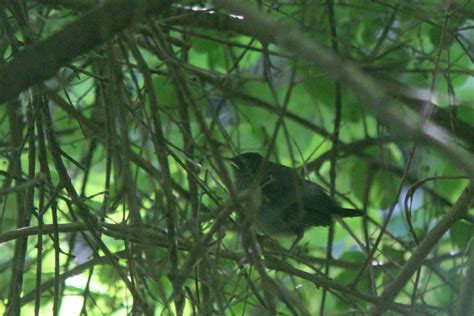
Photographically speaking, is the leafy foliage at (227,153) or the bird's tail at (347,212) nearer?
the leafy foliage at (227,153)

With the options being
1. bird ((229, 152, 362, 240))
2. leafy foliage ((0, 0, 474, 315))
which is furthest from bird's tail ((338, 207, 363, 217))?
leafy foliage ((0, 0, 474, 315))

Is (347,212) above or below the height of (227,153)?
below

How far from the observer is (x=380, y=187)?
417 cm

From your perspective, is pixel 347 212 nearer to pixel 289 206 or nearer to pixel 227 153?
pixel 289 206

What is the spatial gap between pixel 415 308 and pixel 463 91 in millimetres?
2486

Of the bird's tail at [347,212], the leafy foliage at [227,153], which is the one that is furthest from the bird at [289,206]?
the leafy foliage at [227,153]

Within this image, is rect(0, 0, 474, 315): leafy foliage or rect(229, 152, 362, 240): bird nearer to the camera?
rect(0, 0, 474, 315): leafy foliage

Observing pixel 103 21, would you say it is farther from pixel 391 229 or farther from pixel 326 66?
pixel 391 229

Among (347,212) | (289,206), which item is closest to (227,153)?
(289,206)

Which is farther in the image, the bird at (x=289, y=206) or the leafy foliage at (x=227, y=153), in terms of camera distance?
the bird at (x=289, y=206)

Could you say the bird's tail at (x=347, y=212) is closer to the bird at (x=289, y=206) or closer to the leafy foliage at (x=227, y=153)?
the bird at (x=289, y=206)

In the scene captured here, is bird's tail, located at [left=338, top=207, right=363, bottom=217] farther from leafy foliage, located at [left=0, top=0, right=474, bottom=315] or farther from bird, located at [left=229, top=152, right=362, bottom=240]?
leafy foliage, located at [left=0, top=0, right=474, bottom=315]

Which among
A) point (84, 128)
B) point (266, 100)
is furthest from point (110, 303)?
point (266, 100)

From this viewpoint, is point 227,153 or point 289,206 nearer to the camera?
point 289,206
